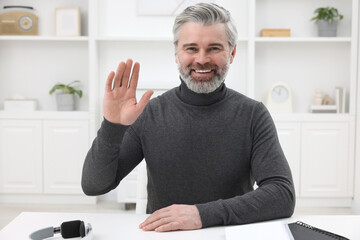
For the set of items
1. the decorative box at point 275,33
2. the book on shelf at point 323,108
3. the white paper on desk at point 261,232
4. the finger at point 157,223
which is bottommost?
the finger at point 157,223

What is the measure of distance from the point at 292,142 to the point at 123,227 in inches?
113

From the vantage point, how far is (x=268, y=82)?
414 cm

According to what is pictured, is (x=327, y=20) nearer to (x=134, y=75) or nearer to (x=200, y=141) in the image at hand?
(x=200, y=141)

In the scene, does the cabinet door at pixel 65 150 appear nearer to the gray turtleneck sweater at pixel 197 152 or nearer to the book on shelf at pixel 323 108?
the book on shelf at pixel 323 108

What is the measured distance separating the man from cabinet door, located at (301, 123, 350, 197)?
7.71ft

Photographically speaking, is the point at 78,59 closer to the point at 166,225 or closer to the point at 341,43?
the point at 341,43

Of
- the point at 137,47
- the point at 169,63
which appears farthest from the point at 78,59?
the point at 169,63

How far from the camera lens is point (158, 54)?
13.5 ft

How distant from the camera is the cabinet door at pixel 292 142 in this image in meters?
3.85

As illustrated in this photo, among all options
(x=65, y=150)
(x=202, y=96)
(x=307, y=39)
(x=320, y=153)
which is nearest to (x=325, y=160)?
(x=320, y=153)

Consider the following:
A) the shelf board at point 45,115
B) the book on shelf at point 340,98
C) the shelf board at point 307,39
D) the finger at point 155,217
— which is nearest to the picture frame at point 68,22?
the shelf board at point 45,115

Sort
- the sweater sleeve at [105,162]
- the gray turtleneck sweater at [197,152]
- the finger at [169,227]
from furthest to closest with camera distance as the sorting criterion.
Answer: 1. the gray turtleneck sweater at [197,152]
2. the sweater sleeve at [105,162]
3. the finger at [169,227]

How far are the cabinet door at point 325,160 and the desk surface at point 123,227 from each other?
265 centimetres

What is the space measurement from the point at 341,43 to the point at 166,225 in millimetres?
3391
